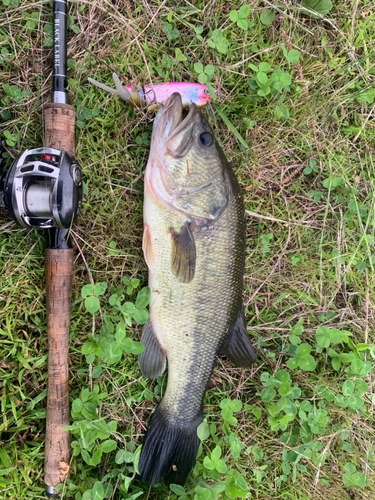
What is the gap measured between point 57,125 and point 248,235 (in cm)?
128

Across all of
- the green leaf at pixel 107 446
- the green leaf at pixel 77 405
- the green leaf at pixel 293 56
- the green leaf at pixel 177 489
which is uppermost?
the green leaf at pixel 293 56

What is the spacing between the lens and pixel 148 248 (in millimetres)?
1833

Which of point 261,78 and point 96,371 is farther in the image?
point 261,78

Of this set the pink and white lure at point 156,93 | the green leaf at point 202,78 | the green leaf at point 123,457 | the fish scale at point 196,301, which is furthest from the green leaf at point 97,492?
the green leaf at point 202,78

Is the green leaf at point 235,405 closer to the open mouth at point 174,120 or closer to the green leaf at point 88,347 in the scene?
the green leaf at point 88,347

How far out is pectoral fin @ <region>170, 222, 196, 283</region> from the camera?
5.73 feet

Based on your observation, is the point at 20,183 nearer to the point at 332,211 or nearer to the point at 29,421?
the point at 29,421

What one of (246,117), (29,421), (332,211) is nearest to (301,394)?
(332,211)

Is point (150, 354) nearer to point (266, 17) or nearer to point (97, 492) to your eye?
point (97, 492)

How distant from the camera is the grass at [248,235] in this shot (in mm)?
1828

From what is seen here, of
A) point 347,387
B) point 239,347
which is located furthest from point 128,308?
point 347,387

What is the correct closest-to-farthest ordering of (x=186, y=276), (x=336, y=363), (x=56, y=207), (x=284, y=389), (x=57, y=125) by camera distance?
(x=56, y=207) < (x=57, y=125) < (x=186, y=276) < (x=284, y=389) < (x=336, y=363)

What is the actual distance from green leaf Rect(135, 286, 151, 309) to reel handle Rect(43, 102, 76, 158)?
31.6 inches

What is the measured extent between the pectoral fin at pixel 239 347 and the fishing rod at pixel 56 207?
2.94 ft
